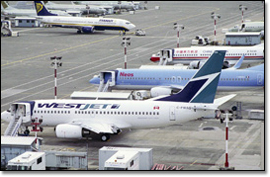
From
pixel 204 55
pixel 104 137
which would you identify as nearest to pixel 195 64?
pixel 204 55

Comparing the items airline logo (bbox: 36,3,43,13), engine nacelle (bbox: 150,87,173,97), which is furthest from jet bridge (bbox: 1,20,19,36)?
engine nacelle (bbox: 150,87,173,97)

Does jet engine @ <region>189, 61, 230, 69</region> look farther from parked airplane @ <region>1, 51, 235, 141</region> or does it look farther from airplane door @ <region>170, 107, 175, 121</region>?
airplane door @ <region>170, 107, 175, 121</region>

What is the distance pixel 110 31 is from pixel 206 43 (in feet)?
113

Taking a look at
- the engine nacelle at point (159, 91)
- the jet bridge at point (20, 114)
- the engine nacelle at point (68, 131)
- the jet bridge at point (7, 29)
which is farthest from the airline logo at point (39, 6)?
the engine nacelle at point (68, 131)

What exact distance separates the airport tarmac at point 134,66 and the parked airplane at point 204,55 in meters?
9.84

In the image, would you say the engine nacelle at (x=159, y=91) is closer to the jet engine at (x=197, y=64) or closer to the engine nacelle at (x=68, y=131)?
the engine nacelle at (x=68, y=131)

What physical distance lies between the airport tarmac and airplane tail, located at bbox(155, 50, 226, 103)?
4450 mm

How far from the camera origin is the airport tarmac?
58.6 meters

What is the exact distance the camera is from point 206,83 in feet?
203

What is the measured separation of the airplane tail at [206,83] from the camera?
61438 mm

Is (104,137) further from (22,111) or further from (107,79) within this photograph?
(107,79)

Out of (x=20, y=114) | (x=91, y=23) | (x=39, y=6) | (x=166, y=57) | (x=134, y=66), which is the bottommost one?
(x=20, y=114)

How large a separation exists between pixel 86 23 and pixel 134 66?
49656 mm

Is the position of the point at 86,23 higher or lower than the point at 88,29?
higher
